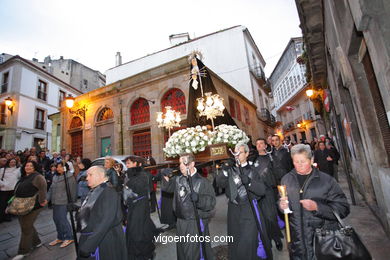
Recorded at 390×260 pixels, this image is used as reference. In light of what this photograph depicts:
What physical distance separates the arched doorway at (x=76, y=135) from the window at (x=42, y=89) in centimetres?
1120

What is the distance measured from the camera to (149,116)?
42.1 feet

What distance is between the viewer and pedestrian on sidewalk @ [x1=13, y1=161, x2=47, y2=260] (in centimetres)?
407

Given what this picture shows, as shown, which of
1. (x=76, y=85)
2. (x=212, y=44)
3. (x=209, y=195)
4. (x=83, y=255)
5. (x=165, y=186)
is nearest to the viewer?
(x=83, y=255)

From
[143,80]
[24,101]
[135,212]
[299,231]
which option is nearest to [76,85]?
[24,101]

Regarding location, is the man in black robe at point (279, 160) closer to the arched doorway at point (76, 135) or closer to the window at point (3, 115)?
the arched doorway at point (76, 135)

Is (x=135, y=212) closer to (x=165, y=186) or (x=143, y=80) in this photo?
(x=165, y=186)

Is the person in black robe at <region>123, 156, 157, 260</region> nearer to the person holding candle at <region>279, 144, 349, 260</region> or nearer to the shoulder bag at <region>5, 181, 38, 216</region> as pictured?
the shoulder bag at <region>5, 181, 38, 216</region>

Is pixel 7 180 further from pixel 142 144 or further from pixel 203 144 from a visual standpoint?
pixel 142 144

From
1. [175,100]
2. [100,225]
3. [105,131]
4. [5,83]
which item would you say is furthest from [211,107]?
[5,83]

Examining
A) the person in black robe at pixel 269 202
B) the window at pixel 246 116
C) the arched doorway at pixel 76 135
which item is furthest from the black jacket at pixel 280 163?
the arched doorway at pixel 76 135

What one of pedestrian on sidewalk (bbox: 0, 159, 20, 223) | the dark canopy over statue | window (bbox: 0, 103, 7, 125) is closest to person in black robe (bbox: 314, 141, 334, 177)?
the dark canopy over statue

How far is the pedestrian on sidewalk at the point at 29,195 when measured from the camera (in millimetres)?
4066

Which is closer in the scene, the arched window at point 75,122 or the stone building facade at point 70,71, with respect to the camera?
the arched window at point 75,122

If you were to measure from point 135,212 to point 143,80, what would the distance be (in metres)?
10.8
